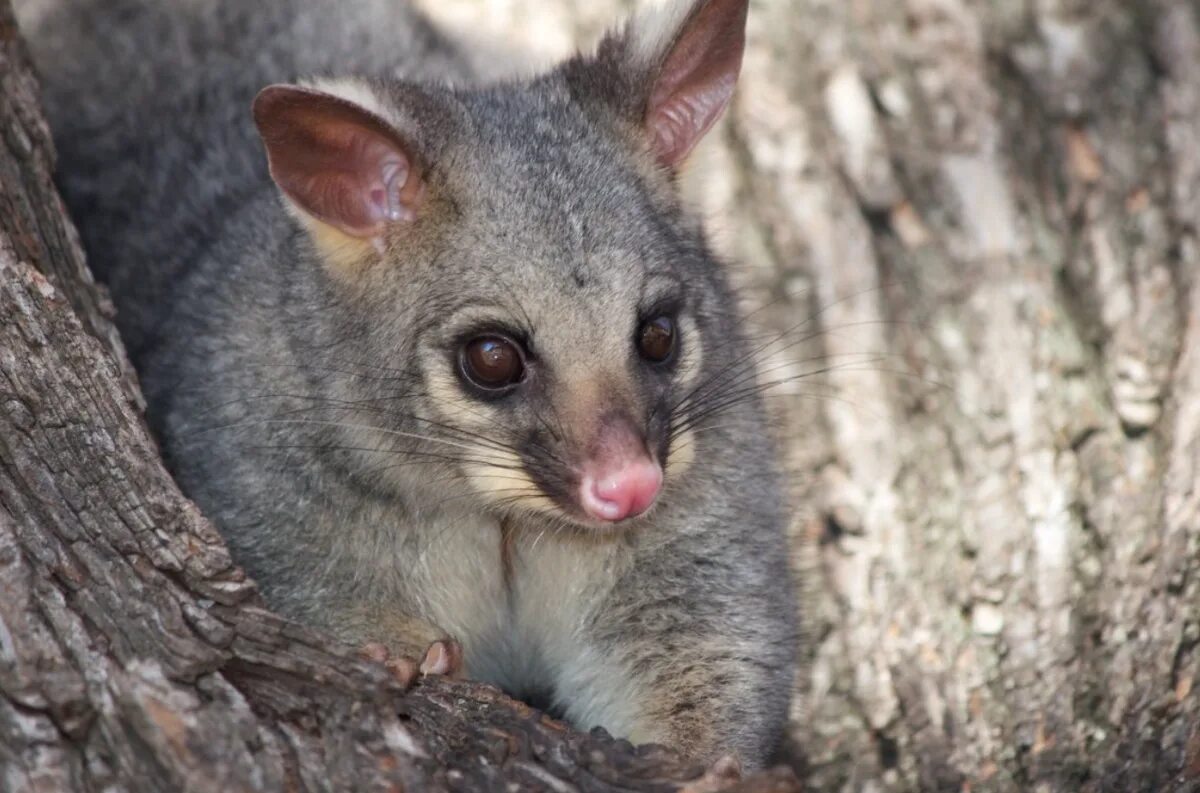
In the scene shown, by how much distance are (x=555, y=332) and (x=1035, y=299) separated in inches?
73.9

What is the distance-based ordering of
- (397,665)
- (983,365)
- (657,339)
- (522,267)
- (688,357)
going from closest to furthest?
(397,665), (522,267), (657,339), (688,357), (983,365)

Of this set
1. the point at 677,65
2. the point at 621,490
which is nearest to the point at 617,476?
the point at 621,490

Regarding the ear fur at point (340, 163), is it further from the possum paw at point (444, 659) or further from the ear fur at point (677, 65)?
the possum paw at point (444, 659)

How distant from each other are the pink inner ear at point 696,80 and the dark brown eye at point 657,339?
21.3 inches

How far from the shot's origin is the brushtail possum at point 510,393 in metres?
3.54

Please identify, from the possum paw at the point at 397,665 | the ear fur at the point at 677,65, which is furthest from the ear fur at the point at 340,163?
the possum paw at the point at 397,665

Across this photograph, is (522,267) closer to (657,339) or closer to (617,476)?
(657,339)

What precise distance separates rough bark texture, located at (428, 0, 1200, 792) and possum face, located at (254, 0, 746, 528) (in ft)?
1.89

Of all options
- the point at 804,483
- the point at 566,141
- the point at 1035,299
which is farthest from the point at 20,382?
the point at 1035,299

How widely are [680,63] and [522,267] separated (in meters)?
0.81

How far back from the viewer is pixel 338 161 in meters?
3.60

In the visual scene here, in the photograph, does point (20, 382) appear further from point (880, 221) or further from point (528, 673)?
point (880, 221)

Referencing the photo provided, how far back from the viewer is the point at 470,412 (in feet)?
11.9

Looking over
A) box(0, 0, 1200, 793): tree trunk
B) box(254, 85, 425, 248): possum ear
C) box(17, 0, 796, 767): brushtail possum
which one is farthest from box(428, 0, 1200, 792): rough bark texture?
box(254, 85, 425, 248): possum ear
